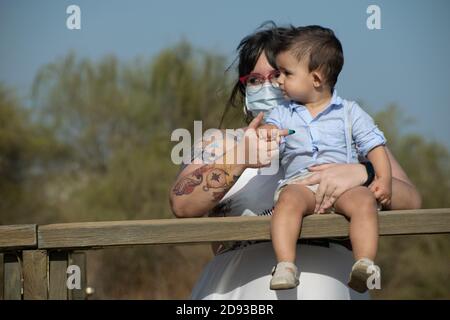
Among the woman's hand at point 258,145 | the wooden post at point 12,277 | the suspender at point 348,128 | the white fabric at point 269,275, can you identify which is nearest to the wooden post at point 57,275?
the wooden post at point 12,277

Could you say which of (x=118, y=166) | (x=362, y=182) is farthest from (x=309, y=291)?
(x=118, y=166)

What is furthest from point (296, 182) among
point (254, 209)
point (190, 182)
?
point (190, 182)

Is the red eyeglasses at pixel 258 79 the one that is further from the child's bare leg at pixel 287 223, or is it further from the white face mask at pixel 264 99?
the child's bare leg at pixel 287 223

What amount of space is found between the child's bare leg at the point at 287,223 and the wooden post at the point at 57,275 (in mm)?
829

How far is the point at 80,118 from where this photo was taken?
1553cm

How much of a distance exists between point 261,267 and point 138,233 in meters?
0.57

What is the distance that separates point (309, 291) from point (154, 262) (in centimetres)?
994

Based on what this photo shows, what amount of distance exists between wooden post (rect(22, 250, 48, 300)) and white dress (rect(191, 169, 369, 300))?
70 cm

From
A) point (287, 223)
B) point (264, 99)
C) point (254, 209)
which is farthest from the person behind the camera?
point (264, 99)

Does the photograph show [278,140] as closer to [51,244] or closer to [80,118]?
[51,244]

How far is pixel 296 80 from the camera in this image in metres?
3.84

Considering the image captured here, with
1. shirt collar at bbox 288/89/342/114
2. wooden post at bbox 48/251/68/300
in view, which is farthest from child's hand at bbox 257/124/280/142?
wooden post at bbox 48/251/68/300

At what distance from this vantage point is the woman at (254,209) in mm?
3654

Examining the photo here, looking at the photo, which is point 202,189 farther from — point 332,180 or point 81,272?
point 81,272
